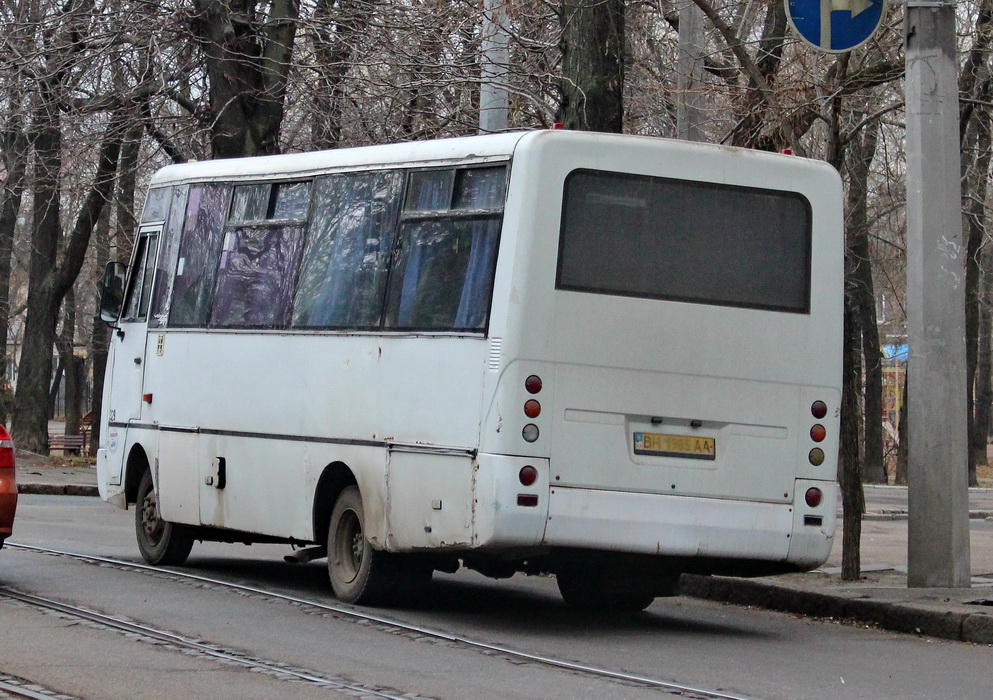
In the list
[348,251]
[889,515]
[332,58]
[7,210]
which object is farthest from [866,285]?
[348,251]

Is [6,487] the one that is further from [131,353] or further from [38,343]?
[38,343]

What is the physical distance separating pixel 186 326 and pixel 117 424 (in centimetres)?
149

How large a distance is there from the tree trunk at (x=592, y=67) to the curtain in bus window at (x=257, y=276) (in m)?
2.94

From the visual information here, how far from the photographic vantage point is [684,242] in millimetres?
10109

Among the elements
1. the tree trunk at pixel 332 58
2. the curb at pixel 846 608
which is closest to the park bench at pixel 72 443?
the tree trunk at pixel 332 58

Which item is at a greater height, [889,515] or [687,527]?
[889,515]

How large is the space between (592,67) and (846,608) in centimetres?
507

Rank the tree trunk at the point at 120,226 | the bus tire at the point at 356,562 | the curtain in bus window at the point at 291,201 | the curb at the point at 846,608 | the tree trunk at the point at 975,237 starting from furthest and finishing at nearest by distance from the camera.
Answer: the tree trunk at the point at 120,226, the tree trunk at the point at 975,237, the curtain in bus window at the point at 291,201, the bus tire at the point at 356,562, the curb at the point at 846,608

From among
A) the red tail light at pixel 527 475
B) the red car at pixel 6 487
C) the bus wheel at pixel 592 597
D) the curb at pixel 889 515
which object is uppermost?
the curb at pixel 889 515

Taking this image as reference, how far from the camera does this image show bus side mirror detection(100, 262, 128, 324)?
14.2 metres

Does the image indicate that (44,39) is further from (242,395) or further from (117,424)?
(242,395)

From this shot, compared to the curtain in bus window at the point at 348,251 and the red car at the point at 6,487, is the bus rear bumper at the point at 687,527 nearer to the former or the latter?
the curtain in bus window at the point at 348,251

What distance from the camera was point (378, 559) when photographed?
35.3 feet

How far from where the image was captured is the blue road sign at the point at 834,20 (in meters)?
12.1
